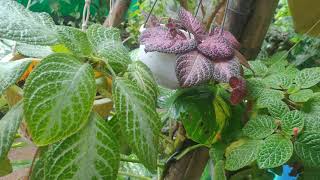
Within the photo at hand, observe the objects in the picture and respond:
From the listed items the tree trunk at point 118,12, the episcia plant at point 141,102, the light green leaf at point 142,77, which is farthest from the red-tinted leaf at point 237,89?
the tree trunk at point 118,12

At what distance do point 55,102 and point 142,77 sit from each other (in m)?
0.13

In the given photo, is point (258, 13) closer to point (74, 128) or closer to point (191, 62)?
point (191, 62)

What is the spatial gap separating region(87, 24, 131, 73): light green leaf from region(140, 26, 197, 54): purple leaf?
0.03 meters

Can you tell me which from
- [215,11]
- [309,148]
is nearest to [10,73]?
[309,148]

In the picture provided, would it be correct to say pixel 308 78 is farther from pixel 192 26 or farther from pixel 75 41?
pixel 75 41

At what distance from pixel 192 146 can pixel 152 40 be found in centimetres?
20

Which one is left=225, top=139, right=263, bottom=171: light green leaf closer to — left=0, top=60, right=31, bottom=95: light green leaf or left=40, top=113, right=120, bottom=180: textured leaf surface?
left=40, top=113, right=120, bottom=180: textured leaf surface

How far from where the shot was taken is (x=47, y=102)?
0.38m

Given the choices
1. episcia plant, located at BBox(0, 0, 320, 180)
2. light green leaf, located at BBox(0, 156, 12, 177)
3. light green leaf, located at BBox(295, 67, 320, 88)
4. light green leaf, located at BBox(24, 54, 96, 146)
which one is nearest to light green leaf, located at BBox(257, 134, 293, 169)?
episcia plant, located at BBox(0, 0, 320, 180)

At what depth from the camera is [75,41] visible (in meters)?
0.46

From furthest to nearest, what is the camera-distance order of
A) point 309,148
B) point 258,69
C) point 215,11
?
1. point 215,11
2. point 258,69
3. point 309,148

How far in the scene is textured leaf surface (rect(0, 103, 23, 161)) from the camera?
0.41 meters

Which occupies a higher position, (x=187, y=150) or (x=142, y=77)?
(x=142, y=77)

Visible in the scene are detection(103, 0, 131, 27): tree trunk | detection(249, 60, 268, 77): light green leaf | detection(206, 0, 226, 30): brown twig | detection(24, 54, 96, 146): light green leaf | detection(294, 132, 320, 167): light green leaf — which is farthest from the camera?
detection(103, 0, 131, 27): tree trunk
